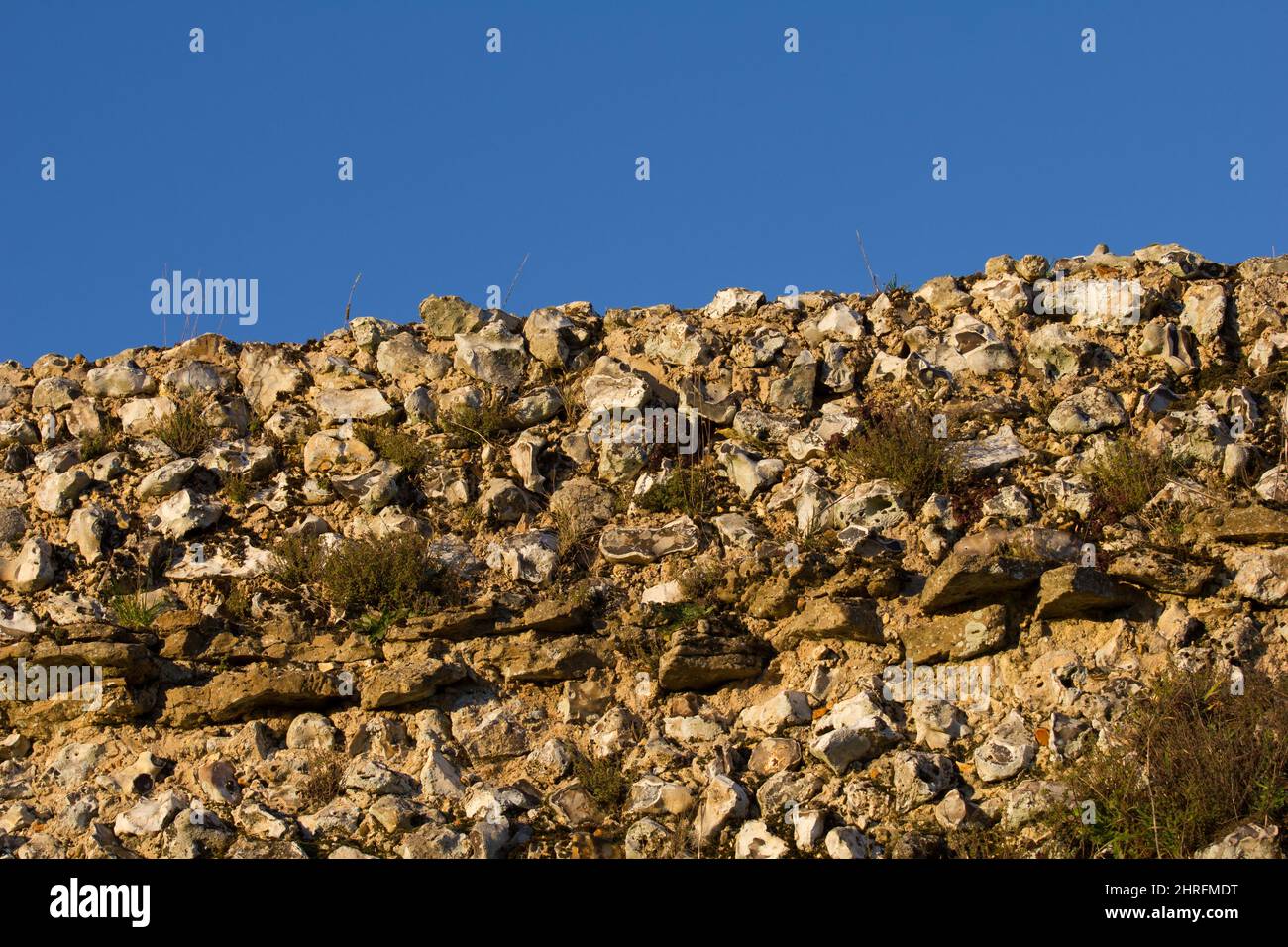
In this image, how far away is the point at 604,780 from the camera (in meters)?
8.67

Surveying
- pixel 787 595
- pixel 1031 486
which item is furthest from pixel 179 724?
pixel 1031 486

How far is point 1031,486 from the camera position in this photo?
400 inches

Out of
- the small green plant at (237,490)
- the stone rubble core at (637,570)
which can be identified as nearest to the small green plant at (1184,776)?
the stone rubble core at (637,570)

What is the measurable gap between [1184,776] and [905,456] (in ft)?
9.90

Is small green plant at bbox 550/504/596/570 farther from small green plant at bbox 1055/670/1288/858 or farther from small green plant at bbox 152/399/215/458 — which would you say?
small green plant at bbox 1055/670/1288/858

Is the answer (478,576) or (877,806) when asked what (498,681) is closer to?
(478,576)

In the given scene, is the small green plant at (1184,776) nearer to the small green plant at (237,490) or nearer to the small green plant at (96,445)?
the small green plant at (237,490)

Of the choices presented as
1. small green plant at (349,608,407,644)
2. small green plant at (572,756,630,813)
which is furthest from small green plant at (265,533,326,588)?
small green plant at (572,756,630,813)

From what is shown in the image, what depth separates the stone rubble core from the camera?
8602mm

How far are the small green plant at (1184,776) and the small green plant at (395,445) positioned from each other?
16.6 feet

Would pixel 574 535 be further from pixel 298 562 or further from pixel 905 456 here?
pixel 905 456

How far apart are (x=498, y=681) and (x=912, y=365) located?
3873 millimetres

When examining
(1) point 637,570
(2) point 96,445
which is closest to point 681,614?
(1) point 637,570
